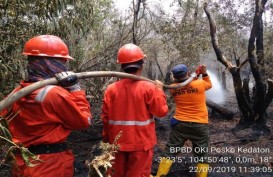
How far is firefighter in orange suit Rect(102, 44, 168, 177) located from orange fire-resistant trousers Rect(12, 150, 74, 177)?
1.13m

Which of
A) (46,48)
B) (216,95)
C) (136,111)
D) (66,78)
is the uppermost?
(46,48)

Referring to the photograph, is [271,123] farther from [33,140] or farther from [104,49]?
[33,140]

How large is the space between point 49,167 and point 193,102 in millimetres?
3117

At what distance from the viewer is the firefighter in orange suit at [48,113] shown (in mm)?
2506

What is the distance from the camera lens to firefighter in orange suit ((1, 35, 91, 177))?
2506mm

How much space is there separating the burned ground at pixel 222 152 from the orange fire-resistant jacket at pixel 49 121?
1748mm

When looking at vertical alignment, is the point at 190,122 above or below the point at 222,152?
above

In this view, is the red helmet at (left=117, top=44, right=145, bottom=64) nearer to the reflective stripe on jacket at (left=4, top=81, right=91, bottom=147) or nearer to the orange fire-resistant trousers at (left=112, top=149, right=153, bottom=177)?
the orange fire-resistant trousers at (left=112, top=149, right=153, bottom=177)

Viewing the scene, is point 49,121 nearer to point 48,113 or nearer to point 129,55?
point 48,113

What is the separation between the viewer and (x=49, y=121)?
8.42ft

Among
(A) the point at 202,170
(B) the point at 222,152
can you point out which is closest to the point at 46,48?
(A) the point at 202,170

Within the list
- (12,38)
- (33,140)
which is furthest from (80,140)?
(33,140)

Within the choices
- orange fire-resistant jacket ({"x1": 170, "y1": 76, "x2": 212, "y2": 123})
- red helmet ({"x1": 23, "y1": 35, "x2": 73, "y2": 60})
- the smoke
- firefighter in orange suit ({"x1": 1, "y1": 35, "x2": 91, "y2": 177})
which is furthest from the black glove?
the smoke

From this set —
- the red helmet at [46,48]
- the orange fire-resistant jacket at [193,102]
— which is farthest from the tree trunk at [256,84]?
the red helmet at [46,48]
